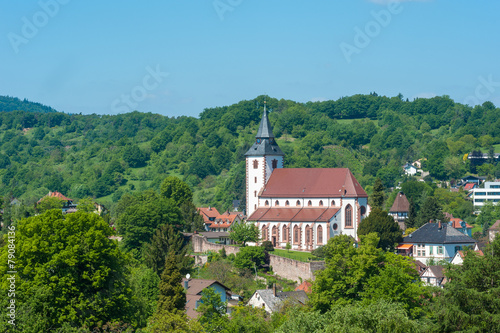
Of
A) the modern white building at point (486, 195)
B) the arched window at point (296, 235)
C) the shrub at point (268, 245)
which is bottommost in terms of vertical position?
the shrub at point (268, 245)

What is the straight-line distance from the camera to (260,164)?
83.4 m

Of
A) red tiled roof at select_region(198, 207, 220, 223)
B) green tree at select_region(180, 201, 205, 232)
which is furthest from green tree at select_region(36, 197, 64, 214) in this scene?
green tree at select_region(180, 201, 205, 232)

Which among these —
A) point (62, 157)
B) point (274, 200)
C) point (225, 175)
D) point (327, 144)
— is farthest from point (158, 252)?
point (62, 157)

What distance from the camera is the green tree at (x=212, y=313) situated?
4097 centimetres

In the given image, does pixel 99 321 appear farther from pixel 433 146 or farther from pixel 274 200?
pixel 433 146

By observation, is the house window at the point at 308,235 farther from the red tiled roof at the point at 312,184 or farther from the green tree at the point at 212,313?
the green tree at the point at 212,313

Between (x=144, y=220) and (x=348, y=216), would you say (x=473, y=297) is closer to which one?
(x=348, y=216)

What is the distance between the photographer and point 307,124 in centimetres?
16662

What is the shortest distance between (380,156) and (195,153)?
35549mm

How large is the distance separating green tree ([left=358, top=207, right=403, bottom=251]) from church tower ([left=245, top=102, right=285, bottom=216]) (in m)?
13.0

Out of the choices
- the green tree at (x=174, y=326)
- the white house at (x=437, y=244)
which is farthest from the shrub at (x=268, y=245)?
the green tree at (x=174, y=326)

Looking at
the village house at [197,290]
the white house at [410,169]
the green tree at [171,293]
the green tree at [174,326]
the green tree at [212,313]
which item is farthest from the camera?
the white house at [410,169]

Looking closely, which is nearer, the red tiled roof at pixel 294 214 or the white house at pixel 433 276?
the white house at pixel 433 276

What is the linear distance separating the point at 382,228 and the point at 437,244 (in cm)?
517
